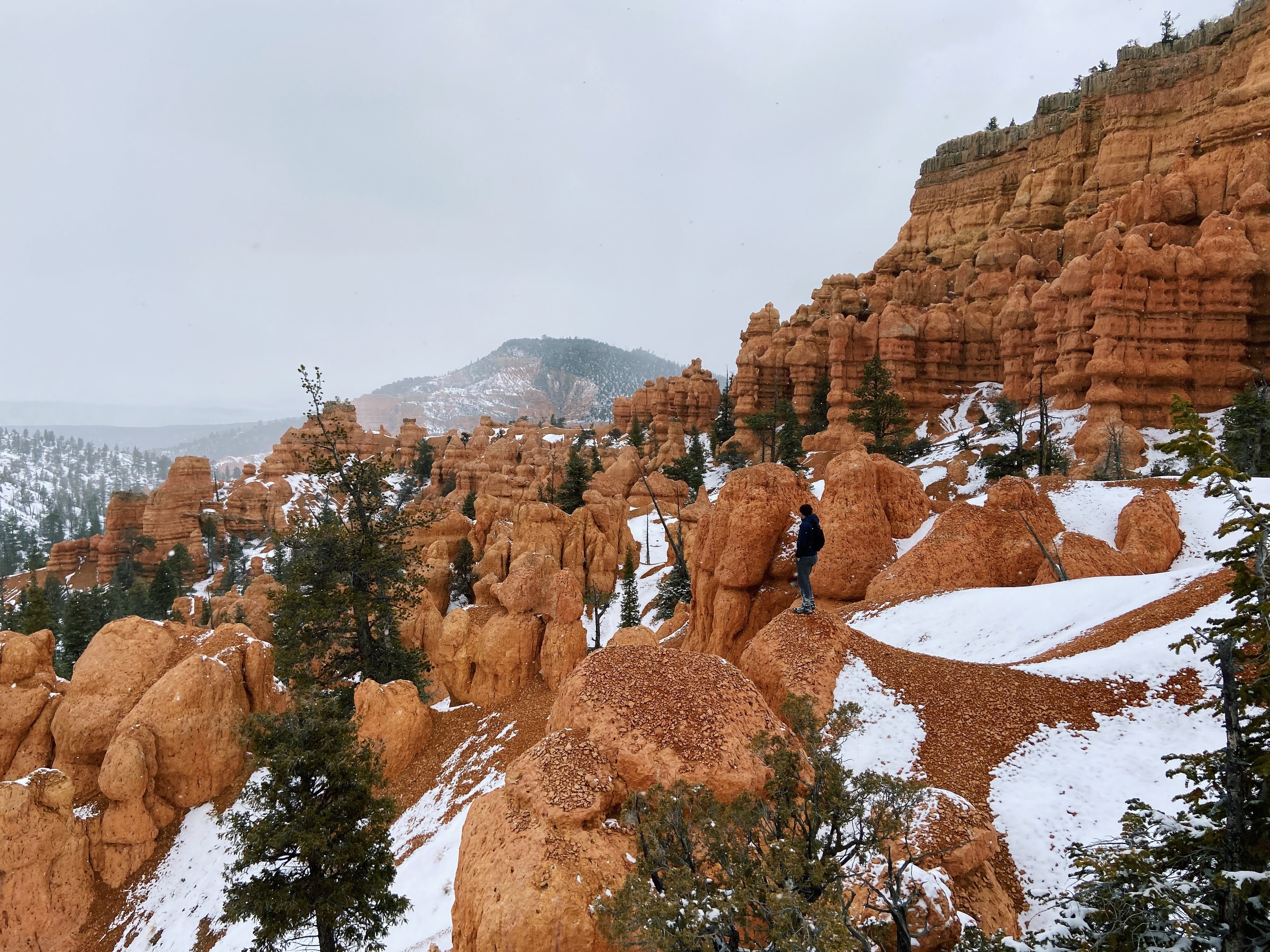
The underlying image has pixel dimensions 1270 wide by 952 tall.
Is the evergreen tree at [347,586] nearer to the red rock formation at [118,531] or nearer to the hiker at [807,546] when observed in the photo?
the hiker at [807,546]

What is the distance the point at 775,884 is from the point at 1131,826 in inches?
122

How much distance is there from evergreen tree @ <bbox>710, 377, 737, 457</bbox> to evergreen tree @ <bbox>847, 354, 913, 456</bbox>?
1703 centimetres

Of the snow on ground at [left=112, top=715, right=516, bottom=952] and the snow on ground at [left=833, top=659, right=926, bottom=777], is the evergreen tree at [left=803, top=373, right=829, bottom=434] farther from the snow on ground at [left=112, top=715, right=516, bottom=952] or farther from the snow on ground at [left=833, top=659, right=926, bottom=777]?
the snow on ground at [left=112, top=715, right=516, bottom=952]

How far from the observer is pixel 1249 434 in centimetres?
2516

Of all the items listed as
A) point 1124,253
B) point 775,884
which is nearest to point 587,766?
point 775,884

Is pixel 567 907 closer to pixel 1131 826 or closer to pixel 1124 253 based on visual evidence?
pixel 1131 826

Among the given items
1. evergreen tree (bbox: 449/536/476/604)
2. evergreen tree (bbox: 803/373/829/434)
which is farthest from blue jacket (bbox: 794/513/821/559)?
evergreen tree (bbox: 803/373/829/434)

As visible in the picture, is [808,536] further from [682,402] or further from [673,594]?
[682,402]

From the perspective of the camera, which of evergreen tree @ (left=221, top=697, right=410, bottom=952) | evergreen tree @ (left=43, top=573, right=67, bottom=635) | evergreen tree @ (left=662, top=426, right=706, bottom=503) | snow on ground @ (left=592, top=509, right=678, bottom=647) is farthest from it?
evergreen tree @ (left=662, top=426, right=706, bottom=503)

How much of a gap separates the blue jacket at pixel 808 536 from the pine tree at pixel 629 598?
649 inches

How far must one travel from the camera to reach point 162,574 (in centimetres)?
4869

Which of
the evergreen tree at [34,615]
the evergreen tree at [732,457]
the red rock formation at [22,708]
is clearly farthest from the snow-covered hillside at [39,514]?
the evergreen tree at [732,457]

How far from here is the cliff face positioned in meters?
35.6

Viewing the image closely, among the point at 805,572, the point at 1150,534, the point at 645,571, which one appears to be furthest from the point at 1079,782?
the point at 645,571
